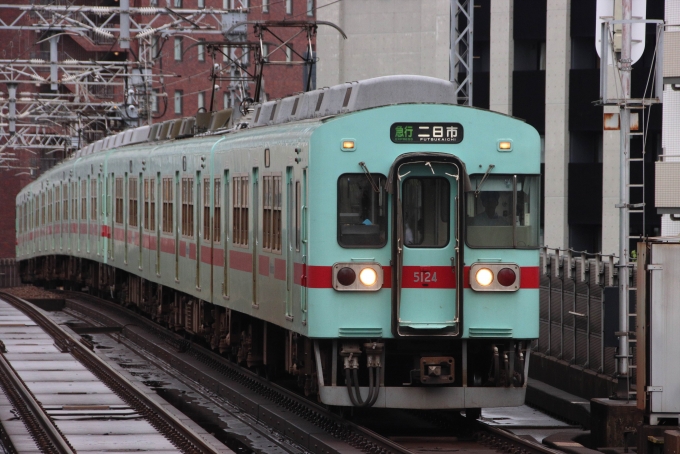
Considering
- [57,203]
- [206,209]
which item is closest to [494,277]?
[206,209]

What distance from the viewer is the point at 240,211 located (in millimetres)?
14758

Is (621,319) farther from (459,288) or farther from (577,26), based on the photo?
(577,26)

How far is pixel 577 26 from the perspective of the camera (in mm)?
34156

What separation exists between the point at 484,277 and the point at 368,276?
3.15 feet

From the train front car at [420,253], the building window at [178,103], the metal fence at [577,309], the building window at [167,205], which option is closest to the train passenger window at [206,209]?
the building window at [167,205]

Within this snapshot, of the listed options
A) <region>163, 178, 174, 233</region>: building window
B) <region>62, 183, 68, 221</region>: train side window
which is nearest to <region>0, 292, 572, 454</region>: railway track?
<region>163, 178, 174, 233</region>: building window

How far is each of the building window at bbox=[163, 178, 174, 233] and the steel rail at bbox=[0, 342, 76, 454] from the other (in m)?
3.50

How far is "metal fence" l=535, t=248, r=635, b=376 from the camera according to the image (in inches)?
543

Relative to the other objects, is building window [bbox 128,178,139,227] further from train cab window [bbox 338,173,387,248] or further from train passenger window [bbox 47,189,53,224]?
train passenger window [bbox 47,189,53,224]

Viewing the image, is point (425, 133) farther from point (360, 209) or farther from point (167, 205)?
point (167, 205)

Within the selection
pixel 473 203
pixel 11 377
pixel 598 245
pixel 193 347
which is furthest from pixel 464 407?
pixel 598 245

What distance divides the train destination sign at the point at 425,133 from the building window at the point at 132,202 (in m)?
12.2

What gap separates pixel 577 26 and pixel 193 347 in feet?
60.1

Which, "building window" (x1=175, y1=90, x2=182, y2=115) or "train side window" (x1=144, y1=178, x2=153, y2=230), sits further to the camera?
"building window" (x1=175, y1=90, x2=182, y2=115)
